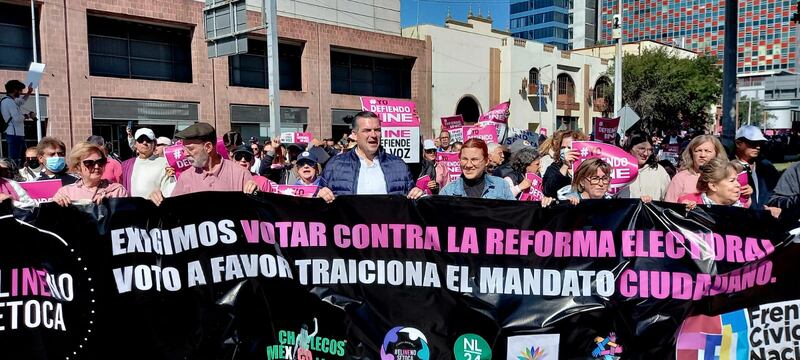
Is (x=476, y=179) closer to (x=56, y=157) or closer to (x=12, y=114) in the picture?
(x=56, y=157)

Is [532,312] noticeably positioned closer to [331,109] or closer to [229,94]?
[229,94]

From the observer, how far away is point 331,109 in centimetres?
3122

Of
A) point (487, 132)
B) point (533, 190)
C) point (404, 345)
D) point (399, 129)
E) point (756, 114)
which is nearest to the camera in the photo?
point (404, 345)

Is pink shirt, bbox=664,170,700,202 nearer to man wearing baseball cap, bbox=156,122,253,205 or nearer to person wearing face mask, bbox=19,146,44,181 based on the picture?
man wearing baseball cap, bbox=156,122,253,205

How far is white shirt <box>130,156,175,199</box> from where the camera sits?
234 inches

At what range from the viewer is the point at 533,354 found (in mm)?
3699

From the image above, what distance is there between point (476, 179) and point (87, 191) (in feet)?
9.21

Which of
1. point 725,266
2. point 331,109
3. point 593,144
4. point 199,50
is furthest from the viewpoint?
point 331,109

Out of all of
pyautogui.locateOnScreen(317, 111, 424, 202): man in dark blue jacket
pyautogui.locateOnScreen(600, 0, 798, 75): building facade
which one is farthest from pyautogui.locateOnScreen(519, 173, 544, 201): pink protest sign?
pyautogui.locateOnScreen(600, 0, 798, 75): building facade

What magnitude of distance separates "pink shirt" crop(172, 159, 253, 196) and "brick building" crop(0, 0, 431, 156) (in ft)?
64.0

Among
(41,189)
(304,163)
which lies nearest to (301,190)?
(304,163)

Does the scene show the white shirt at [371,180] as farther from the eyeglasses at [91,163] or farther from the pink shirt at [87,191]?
the eyeglasses at [91,163]

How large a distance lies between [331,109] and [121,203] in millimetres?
27526

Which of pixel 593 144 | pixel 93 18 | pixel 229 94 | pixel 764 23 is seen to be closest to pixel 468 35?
pixel 229 94
